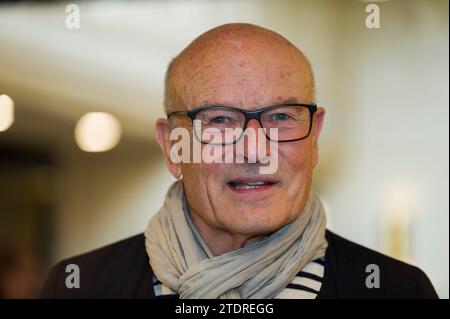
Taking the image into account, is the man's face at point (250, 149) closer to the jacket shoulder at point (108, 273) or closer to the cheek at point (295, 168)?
the cheek at point (295, 168)

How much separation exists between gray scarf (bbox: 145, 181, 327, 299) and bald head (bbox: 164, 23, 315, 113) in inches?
10.1

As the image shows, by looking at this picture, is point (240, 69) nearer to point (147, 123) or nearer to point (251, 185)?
point (251, 185)

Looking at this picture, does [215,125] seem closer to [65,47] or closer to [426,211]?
[65,47]

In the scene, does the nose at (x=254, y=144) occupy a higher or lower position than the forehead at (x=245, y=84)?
lower

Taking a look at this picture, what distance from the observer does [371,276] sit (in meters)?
1.37

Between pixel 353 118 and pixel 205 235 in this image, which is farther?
pixel 353 118

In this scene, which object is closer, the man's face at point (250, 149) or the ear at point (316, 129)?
the man's face at point (250, 149)

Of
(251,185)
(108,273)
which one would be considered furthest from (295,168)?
(108,273)

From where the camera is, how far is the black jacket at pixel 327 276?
1.35 meters

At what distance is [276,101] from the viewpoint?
49.2 inches

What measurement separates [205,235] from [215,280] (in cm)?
13

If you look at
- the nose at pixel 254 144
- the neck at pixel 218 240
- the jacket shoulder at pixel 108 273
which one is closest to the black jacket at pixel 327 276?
the jacket shoulder at pixel 108 273

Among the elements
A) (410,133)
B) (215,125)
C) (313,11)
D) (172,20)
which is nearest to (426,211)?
(410,133)

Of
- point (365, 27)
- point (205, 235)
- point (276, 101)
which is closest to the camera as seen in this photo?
point (276, 101)
